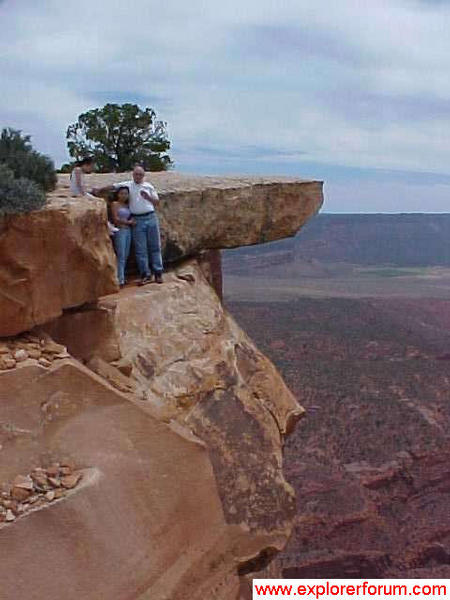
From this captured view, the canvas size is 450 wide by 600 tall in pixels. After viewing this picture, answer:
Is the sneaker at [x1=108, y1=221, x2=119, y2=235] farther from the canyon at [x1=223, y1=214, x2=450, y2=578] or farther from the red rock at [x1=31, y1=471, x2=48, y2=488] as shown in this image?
the canyon at [x1=223, y1=214, x2=450, y2=578]

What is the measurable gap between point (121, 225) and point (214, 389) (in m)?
2.11

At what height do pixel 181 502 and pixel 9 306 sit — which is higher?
pixel 9 306

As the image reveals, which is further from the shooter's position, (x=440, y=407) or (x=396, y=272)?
(x=396, y=272)

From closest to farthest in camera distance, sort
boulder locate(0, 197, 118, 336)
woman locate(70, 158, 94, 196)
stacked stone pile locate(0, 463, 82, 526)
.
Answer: stacked stone pile locate(0, 463, 82, 526) < boulder locate(0, 197, 118, 336) < woman locate(70, 158, 94, 196)

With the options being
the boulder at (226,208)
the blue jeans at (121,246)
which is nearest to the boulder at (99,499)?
the blue jeans at (121,246)

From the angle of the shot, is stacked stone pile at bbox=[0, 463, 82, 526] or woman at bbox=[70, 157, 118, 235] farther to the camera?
woman at bbox=[70, 157, 118, 235]

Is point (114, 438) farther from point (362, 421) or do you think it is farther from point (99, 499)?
point (362, 421)

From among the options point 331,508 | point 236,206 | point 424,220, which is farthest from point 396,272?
point 236,206

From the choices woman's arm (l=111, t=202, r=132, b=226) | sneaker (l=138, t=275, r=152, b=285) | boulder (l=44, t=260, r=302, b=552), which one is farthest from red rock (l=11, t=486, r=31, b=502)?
sneaker (l=138, t=275, r=152, b=285)

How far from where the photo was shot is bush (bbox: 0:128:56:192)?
8.41 meters

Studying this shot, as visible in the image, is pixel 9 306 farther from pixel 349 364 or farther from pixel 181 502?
pixel 349 364

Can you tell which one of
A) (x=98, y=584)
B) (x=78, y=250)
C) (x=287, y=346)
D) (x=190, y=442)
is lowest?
(x=287, y=346)

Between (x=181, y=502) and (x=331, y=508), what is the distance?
16054 millimetres

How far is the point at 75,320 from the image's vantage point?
28.0 ft
